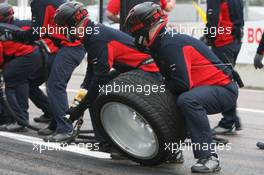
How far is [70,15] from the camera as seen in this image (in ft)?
22.2

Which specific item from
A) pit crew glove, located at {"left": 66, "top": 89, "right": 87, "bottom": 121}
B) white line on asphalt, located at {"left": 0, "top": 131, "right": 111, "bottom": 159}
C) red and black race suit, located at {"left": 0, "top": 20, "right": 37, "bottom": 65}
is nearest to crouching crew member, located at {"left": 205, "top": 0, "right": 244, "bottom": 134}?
white line on asphalt, located at {"left": 0, "top": 131, "right": 111, "bottom": 159}

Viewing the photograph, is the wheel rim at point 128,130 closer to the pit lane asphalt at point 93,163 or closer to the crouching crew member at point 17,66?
the pit lane asphalt at point 93,163

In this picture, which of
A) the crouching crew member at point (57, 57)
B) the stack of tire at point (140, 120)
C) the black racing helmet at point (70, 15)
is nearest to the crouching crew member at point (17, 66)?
the crouching crew member at point (57, 57)

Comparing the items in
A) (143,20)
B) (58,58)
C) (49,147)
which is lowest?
(49,147)

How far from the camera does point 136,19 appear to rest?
6.11m

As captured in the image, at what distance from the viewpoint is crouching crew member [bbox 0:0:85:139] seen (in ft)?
24.8

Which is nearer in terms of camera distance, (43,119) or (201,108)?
(201,108)

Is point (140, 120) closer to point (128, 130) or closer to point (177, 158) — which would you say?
point (128, 130)

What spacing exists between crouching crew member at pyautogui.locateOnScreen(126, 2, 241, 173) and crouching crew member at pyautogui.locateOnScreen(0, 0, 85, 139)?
1568 mm

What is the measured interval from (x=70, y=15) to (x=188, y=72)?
4.73 feet

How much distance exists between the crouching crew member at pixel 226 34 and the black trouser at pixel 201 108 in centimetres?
201

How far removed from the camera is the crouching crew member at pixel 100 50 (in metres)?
6.42

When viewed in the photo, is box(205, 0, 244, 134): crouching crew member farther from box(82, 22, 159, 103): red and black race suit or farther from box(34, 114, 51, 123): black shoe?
box(34, 114, 51, 123): black shoe

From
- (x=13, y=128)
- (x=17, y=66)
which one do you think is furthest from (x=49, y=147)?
(x=17, y=66)
